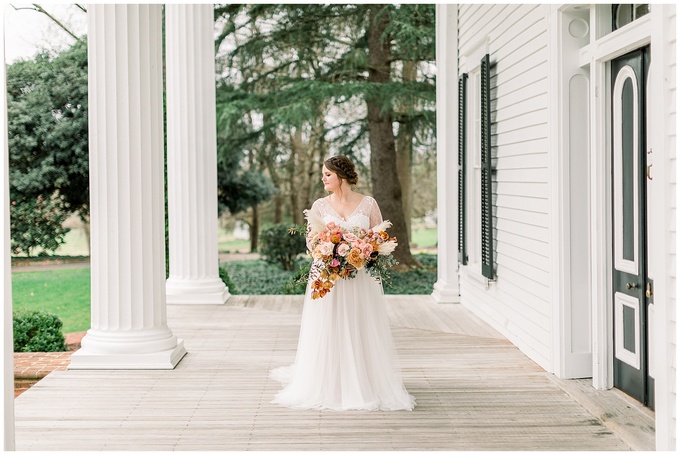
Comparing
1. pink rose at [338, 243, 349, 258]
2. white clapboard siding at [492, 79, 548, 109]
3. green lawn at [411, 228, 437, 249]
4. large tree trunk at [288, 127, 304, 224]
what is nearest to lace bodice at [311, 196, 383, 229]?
pink rose at [338, 243, 349, 258]

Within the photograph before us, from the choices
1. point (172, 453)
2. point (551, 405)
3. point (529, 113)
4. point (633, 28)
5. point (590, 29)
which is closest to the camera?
point (172, 453)

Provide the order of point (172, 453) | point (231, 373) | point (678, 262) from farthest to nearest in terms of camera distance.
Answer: point (231, 373) → point (172, 453) → point (678, 262)

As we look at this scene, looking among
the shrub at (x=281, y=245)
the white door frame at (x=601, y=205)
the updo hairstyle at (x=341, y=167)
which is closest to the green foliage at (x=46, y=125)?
the shrub at (x=281, y=245)

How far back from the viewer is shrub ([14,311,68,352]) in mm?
10102

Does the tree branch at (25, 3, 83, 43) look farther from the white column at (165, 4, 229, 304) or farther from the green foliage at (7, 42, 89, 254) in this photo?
the white column at (165, 4, 229, 304)

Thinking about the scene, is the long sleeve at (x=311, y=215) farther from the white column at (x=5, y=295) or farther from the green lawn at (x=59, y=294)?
the green lawn at (x=59, y=294)

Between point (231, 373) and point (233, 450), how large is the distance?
6.86ft

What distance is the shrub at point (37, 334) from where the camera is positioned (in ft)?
33.1


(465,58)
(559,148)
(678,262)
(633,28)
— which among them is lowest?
(678,262)

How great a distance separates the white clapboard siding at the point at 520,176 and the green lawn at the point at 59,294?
31.1ft

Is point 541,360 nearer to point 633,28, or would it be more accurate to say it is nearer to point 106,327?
point 633,28

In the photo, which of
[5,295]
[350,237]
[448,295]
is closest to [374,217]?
[350,237]

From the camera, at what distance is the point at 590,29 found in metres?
6.44

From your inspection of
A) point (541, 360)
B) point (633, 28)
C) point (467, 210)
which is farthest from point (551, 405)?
point (467, 210)
